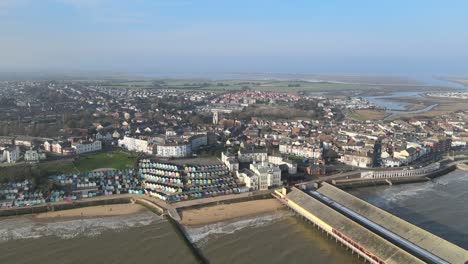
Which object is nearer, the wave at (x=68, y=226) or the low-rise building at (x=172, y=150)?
the wave at (x=68, y=226)

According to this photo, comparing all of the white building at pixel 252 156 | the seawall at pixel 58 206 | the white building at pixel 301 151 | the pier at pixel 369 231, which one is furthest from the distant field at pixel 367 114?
the seawall at pixel 58 206

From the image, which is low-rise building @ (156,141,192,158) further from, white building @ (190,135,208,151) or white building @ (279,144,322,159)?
white building @ (279,144,322,159)

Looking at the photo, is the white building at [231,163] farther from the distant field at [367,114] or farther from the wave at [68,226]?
the distant field at [367,114]

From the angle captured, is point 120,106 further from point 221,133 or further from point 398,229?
point 398,229

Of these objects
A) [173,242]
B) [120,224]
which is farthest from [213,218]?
[120,224]

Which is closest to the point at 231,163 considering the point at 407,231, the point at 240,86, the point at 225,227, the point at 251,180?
the point at 251,180

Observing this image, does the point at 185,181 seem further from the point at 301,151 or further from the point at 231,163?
the point at 301,151

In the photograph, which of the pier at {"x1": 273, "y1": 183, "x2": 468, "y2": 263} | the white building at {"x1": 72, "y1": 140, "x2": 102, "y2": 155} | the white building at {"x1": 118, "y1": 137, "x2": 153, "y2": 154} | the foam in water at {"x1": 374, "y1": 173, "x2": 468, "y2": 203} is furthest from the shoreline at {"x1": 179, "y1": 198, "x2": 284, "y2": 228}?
the white building at {"x1": 72, "y1": 140, "x2": 102, "y2": 155}
